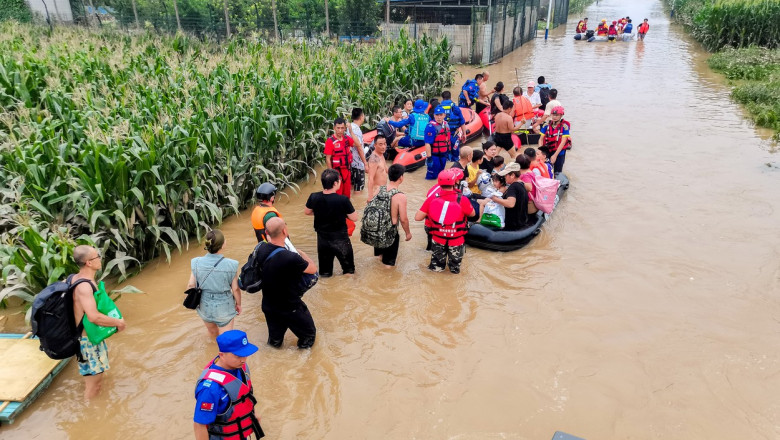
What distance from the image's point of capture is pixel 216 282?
180 inches

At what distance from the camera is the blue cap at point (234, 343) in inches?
121

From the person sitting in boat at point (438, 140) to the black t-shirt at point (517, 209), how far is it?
2.51 meters

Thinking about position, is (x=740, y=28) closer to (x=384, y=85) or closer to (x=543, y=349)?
(x=384, y=85)

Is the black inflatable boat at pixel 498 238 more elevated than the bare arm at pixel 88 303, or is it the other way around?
the bare arm at pixel 88 303

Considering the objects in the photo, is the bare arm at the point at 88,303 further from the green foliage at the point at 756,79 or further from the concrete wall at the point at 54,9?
the concrete wall at the point at 54,9

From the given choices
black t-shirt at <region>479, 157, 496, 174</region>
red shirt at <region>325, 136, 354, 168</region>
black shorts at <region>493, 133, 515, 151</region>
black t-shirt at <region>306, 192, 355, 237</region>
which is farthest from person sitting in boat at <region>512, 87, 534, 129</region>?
black t-shirt at <region>306, 192, 355, 237</region>

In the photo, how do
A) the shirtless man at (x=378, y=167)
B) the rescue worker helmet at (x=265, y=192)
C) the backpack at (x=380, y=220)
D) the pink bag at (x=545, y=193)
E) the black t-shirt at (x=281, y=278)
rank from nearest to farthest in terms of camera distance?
1. the black t-shirt at (x=281, y=278)
2. the rescue worker helmet at (x=265, y=192)
3. the backpack at (x=380, y=220)
4. the shirtless man at (x=378, y=167)
5. the pink bag at (x=545, y=193)

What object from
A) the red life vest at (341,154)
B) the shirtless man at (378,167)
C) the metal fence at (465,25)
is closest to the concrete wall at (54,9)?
the metal fence at (465,25)

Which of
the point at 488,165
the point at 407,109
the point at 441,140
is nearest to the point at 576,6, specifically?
the point at 407,109

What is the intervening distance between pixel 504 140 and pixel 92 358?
789 cm

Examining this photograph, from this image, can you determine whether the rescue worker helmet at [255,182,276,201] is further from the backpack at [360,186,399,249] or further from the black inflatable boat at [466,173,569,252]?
the black inflatable boat at [466,173,569,252]

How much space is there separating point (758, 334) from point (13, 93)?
12.3 meters

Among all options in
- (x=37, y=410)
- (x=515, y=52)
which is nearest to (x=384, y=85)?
(x=37, y=410)

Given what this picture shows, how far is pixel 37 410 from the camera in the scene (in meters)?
4.45
